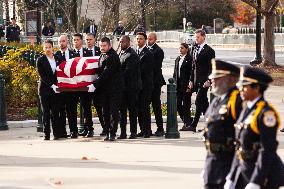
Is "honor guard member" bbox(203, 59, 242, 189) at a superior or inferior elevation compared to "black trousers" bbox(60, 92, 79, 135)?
superior

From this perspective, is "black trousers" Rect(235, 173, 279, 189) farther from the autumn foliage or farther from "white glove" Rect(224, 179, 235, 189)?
the autumn foliage

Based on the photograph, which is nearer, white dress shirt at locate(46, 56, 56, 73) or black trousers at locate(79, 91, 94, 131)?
white dress shirt at locate(46, 56, 56, 73)

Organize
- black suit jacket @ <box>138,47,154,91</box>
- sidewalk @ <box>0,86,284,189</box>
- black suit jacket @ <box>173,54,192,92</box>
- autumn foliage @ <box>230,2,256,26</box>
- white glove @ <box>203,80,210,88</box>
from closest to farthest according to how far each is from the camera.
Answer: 1. sidewalk @ <box>0,86,284,189</box>
2. black suit jacket @ <box>138,47,154,91</box>
3. white glove @ <box>203,80,210,88</box>
4. black suit jacket @ <box>173,54,192,92</box>
5. autumn foliage @ <box>230,2,256,26</box>

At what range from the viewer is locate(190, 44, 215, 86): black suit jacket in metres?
15.5

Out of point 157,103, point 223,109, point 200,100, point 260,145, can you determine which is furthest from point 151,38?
point 260,145

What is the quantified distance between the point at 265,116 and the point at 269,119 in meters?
0.04

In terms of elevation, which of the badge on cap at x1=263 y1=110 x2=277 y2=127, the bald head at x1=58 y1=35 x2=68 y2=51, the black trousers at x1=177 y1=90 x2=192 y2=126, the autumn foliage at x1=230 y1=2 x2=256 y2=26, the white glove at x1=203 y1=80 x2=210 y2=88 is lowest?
the black trousers at x1=177 y1=90 x2=192 y2=126


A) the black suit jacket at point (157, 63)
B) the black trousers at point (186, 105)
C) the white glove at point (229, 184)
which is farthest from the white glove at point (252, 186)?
the black trousers at point (186, 105)

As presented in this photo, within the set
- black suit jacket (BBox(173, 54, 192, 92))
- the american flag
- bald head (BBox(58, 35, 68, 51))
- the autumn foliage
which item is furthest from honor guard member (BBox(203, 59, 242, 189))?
the autumn foliage

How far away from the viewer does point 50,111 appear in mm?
15359

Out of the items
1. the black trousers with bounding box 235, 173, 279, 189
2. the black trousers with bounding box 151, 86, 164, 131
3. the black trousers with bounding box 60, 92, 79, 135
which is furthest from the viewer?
the black trousers with bounding box 151, 86, 164, 131

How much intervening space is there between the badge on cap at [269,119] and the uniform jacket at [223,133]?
0.57 m

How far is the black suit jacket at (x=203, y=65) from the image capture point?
51.0 feet

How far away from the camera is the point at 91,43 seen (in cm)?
1541
